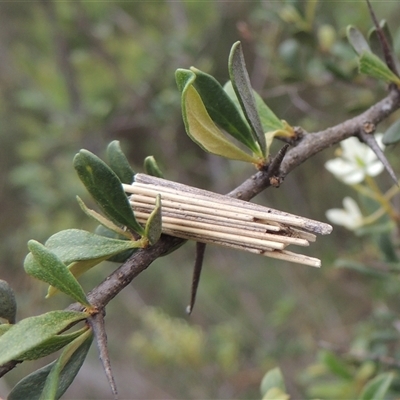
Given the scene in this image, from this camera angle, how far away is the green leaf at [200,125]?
0.32 metres

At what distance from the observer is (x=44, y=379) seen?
0.33 meters

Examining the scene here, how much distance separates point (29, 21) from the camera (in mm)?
1995

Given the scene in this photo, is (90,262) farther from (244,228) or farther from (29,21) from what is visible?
(29,21)

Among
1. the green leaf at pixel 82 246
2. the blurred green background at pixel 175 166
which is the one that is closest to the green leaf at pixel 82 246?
the green leaf at pixel 82 246

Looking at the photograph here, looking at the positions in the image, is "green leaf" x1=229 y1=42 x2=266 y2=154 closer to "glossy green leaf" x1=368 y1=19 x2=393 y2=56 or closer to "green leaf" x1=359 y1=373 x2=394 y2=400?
"glossy green leaf" x1=368 y1=19 x2=393 y2=56

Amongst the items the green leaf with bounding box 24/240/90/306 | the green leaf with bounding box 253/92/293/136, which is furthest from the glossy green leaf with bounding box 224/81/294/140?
the green leaf with bounding box 24/240/90/306

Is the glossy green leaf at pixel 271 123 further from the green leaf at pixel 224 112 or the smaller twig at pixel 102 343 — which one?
the smaller twig at pixel 102 343

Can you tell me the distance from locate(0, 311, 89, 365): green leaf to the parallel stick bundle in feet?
0.31

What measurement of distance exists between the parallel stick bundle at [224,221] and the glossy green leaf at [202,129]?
4 centimetres

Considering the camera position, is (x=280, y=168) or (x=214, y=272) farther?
(x=214, y=272)

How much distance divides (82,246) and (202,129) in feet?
0.43

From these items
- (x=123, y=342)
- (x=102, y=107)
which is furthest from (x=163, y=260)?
(x=102, y=107)

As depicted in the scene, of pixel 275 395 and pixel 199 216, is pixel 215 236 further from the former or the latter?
pixel 275 395

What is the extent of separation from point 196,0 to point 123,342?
183 centimetres
